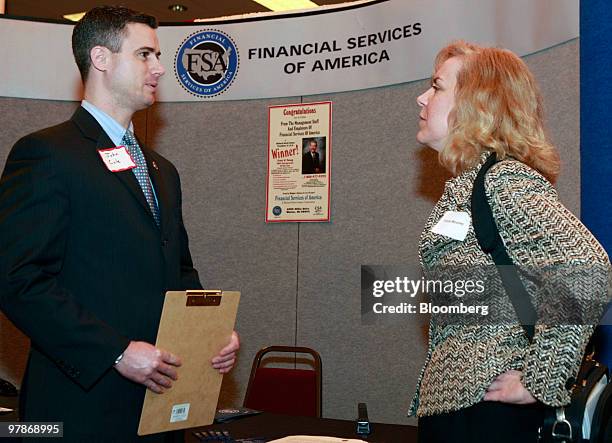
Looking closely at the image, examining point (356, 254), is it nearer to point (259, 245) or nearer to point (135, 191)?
point (259, 245)

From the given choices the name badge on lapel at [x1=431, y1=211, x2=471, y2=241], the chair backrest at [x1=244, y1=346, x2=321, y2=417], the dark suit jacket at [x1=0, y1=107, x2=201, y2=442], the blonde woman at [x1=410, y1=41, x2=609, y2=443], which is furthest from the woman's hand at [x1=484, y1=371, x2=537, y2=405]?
the chair backrest at [x1=244, y1=346, x2=321, y2=417]

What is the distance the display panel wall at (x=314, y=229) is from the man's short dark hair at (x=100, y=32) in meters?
1.81

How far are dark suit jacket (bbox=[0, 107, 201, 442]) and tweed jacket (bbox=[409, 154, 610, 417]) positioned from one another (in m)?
0.72

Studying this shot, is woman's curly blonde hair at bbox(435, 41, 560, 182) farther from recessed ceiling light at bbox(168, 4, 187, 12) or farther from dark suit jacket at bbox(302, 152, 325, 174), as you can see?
recessed ceiling light at bbox(168, 4, 187, 12)

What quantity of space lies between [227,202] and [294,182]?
1.35 ft

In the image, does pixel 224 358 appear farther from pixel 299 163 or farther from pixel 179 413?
pixel 299 163

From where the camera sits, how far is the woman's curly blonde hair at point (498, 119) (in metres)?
1.55

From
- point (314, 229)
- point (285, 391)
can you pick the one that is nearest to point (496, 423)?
point (285, 391)

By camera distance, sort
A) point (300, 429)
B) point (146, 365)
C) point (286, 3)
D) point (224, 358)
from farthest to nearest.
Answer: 1. point (286, 3)
2. point (300, 429)
3. point (224, 358)
4. point (146, 365)

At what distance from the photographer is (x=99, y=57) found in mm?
2025

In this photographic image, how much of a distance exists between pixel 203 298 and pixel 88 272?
0.29 metres

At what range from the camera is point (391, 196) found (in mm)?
3609

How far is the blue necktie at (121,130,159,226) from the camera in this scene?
6.38 ft

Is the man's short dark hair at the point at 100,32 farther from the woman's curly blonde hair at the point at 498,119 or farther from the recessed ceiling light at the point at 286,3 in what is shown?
the recessed ceiling light at the point at 286,3
